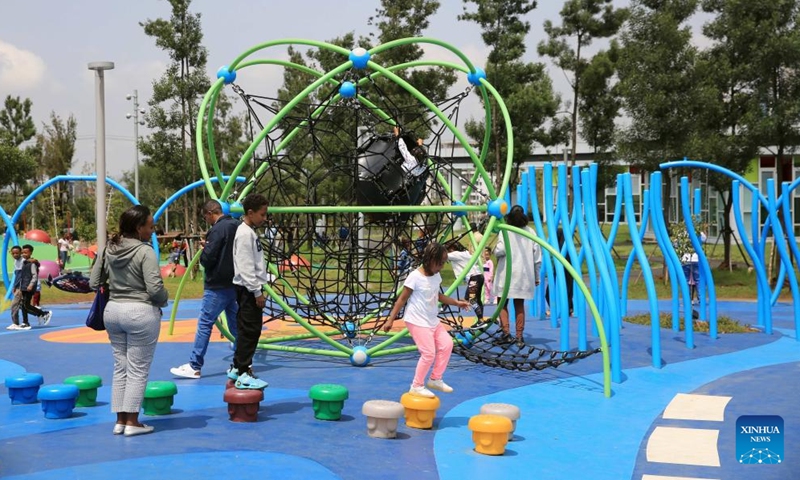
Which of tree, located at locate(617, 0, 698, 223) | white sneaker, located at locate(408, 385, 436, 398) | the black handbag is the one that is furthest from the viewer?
tree, located at locate(617, 0, 698, 223)

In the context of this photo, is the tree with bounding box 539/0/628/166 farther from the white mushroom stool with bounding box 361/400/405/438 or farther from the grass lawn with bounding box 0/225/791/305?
the white mushroom stool with bounding box 361/400/405/438

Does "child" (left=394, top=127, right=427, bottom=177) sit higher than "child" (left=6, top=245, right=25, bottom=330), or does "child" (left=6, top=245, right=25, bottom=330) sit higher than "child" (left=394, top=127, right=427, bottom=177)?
"child" (left=394, top=127, right=427, bottom=177)

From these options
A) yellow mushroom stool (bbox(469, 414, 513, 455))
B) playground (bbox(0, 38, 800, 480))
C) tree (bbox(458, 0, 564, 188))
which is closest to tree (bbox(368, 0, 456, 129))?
tree (bbox(458, 0, 564, 188))

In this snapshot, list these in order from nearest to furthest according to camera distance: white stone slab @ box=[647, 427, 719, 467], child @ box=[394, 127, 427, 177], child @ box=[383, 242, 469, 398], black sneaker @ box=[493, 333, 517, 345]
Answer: white stone slab @ box=[647, 427, 719, 467]
child @ box=[383, 242, 469, 398]
black sneaker @ box=[493, 333, 517, 345]
child @ box=[394, 127, 427, 177]

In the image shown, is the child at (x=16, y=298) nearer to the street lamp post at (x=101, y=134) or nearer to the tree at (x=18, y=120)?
the street lamp post at (x=101, y=134)

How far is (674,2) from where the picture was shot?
23484 mm

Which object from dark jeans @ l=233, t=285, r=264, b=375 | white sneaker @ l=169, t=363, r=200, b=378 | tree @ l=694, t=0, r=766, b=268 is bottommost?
white sneaker @ l=169, t=363, r=200, b=378

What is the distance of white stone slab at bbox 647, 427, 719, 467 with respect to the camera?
581 centimetres

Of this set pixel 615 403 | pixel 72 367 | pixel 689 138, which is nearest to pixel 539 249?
pixel 615 403

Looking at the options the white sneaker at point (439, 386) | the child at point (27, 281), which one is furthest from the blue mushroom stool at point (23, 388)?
the child at point (27, 281)

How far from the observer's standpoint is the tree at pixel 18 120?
45.5 metres

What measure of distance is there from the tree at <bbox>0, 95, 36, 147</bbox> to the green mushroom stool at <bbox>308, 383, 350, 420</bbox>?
43.8m

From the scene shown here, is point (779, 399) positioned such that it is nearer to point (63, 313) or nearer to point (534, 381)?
point (534, 381)

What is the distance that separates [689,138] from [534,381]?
633 inches
